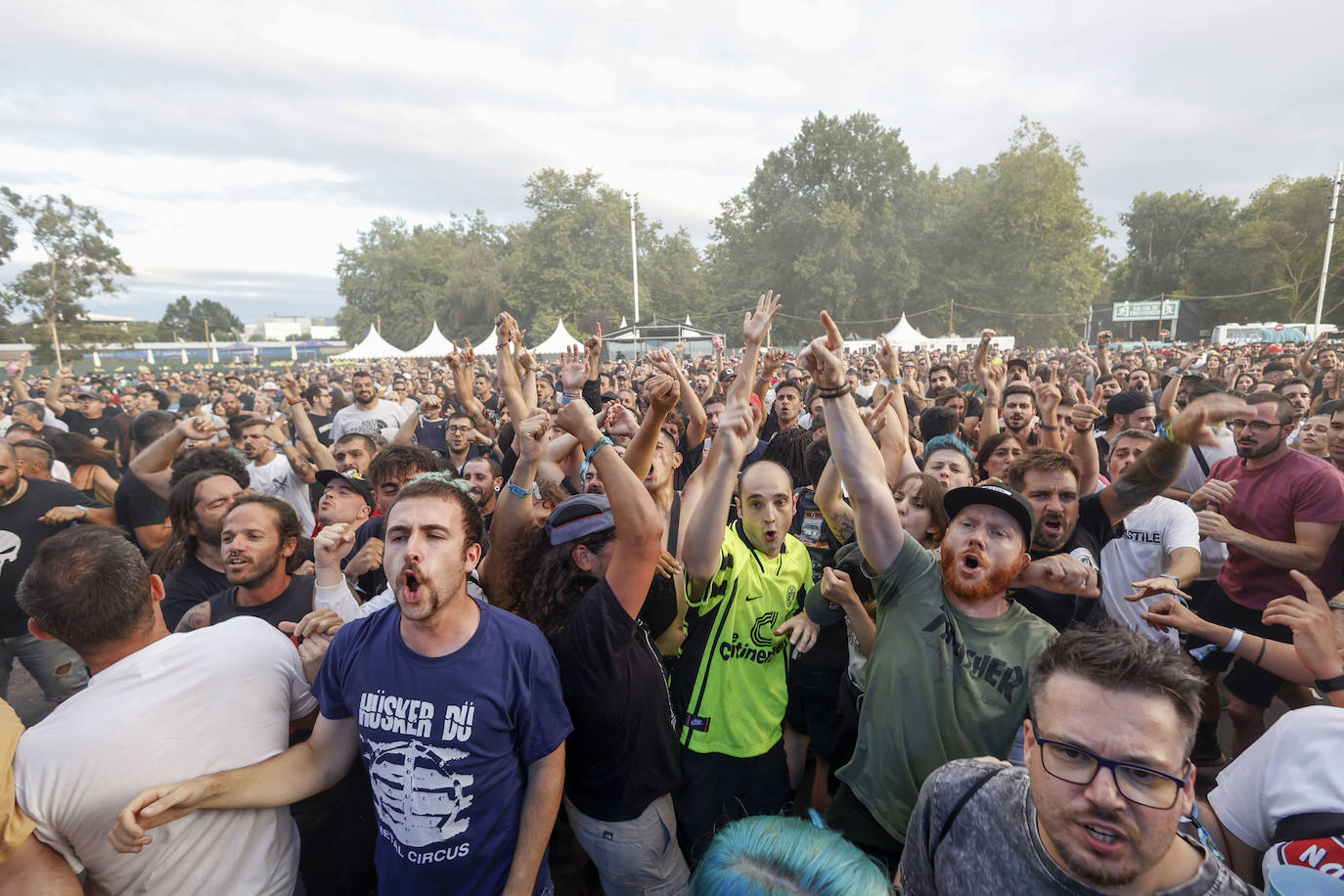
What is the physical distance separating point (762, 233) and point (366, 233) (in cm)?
5341

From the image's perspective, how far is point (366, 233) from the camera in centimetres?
7694

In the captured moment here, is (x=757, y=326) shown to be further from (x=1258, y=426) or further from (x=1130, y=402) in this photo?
(x=1130, y=402)

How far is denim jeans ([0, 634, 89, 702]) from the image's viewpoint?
3.90m

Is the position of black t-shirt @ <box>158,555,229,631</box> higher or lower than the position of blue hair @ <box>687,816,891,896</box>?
lower

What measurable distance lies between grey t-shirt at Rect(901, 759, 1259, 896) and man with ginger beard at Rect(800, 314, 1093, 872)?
16.9 inches

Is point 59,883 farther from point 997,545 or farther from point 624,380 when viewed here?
point 624,380

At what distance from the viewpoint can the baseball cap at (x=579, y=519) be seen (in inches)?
90.9

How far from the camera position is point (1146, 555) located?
3.44 meters

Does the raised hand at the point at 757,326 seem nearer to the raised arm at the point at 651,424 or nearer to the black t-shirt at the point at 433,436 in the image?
the raised arm at the point at 651,424

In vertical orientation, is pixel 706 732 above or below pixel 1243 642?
below

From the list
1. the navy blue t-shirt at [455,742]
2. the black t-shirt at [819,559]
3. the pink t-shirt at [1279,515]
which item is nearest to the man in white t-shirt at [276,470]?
the navy blue t-shirt at [455,742]

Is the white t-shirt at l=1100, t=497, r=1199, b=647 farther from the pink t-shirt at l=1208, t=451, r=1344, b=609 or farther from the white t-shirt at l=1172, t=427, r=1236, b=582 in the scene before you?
the pink t-shirt at l=1208, t=451, r=1344, b=609

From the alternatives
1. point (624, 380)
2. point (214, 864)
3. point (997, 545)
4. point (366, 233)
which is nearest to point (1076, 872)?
point (997, 545)

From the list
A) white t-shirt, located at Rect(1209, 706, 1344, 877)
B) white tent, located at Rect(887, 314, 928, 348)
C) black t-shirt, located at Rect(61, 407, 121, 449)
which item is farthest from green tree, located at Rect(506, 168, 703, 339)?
white t-shirt, located at Rect(1209, 706, 1344, 877)
